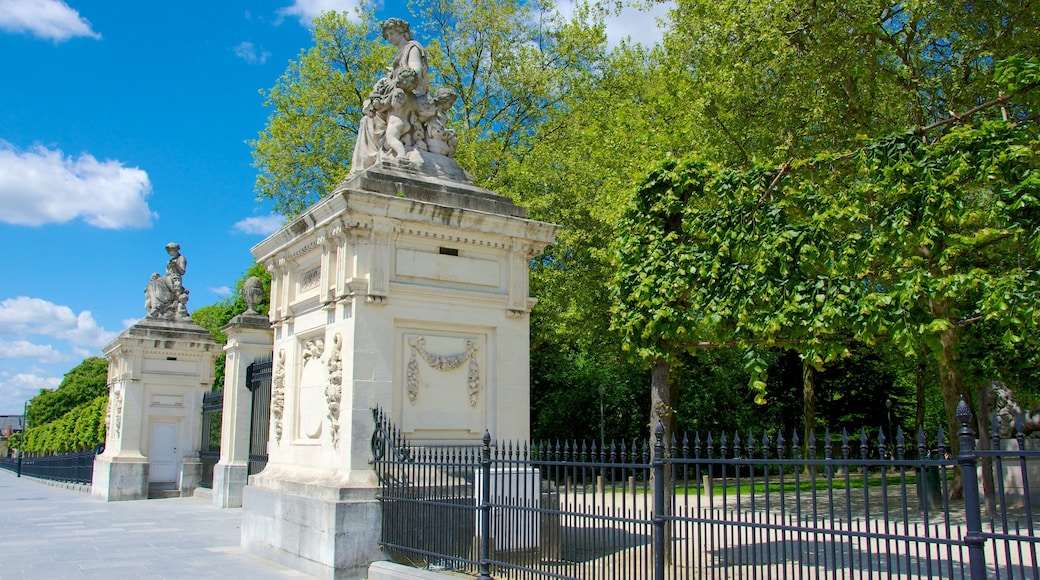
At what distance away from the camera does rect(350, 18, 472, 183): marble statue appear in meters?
9.48

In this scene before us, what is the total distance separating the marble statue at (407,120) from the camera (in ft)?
31.1

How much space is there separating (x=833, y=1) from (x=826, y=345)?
697 cm

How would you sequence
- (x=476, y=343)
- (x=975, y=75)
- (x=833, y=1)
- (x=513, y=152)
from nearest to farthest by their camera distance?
(x=476, y=343) → (x=833, y=1) → (x=975, y=75) → (x=513, y=152)

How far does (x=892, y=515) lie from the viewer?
1378cm

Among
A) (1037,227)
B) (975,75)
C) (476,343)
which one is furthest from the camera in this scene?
(975,75)

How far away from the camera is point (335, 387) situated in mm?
8609

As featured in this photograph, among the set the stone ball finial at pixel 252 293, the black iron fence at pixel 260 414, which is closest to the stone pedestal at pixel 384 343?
the black iron fence at pixel 260 414

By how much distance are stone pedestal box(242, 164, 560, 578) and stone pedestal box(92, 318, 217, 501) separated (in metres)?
11.1

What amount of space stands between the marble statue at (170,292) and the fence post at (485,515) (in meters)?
16.0

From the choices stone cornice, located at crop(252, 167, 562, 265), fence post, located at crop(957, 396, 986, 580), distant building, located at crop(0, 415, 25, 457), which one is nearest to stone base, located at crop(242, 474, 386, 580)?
stone cornice, located at crop(252, 167, 562, 265)

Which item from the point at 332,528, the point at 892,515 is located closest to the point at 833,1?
the point at 892,515

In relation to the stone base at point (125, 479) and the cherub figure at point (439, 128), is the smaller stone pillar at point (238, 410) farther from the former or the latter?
the cherub figure at point (439, 128)

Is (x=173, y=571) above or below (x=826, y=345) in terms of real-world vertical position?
below

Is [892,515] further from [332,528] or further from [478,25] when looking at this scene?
[478,25]
